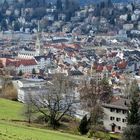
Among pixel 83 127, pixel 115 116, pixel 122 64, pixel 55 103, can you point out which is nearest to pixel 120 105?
pixel 115 116

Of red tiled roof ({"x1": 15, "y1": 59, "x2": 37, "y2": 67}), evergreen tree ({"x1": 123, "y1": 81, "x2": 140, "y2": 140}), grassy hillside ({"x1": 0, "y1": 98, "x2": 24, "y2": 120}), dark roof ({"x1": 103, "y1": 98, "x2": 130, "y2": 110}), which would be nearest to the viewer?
evergreen tree ({"x1": 123, "y1": 81, "x2": 140, "y2": 140})

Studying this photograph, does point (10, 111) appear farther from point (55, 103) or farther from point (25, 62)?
point (25, 62)

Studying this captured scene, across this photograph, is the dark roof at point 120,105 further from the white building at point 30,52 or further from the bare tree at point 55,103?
the white building at point 30,52

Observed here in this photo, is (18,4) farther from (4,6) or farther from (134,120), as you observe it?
(134,120)

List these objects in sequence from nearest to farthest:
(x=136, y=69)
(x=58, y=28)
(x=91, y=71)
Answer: (x=91, y=71) < (x=136, y=69) < (x=58, y=28)

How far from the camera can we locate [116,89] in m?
42.5

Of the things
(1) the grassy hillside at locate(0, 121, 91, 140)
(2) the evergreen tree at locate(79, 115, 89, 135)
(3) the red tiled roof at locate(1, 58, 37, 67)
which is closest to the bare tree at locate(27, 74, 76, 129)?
(2) the evergreen tree at locate(79, 115, 89, 135)

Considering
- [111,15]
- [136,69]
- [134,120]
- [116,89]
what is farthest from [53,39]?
[134,120]

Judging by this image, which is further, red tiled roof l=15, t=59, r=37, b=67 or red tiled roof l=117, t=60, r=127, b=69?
red tiled roof l=117, t=60, r=127, b=69

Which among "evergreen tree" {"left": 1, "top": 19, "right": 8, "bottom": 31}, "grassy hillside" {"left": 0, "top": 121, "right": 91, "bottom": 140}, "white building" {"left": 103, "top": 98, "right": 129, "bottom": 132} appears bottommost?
"white building" {"left": 103, "top": 98, "right": 129, "bottom": 132}

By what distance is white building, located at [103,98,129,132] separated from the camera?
80.6 feet

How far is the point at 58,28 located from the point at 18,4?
95.6ft

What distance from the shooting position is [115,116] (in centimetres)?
2480

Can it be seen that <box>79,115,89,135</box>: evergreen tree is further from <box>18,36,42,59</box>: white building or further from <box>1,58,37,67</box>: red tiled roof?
<box>18,36,42,59</box>: white building
